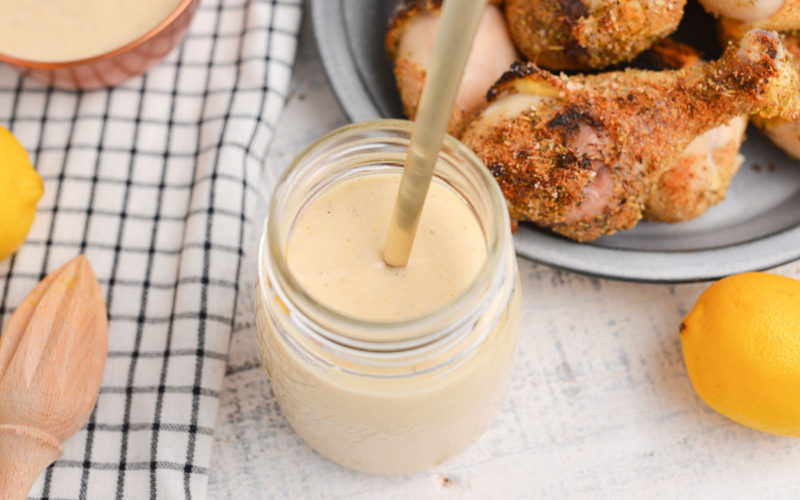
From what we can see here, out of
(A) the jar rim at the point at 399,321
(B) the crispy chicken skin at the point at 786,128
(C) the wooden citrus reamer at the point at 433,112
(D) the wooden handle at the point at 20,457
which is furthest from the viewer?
(B) the crispy chicken skin at the point at 786,128

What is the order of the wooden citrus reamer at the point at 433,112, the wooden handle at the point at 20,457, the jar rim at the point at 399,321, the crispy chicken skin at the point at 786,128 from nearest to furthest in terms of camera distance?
the wooden citrus reamer at the point at 433,112, the jar rim at the point at 399,321, the wooden handle at the point at 20,457, the crispy chicken skin at the point at 786,128

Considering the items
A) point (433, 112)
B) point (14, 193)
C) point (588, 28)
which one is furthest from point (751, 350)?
point (14, 193)

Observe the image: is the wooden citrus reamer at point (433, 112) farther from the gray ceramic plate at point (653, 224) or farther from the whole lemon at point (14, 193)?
the whole lemon at point (14, 193)

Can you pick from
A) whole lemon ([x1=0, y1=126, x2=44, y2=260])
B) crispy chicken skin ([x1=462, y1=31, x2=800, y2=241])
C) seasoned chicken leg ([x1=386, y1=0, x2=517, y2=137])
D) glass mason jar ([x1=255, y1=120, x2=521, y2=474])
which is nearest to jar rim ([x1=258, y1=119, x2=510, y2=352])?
glass mason jar ([x1=255, y1=120, x2=521, y2=474])

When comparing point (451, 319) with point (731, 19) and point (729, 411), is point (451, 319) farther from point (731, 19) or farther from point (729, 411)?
point (731, 19)

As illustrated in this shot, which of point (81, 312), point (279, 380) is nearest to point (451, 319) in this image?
point (279, 380)

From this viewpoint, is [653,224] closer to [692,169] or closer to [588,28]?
[692,169]

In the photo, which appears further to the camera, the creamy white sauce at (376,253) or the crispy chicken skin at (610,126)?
the crispy chicken skin at (610,126)

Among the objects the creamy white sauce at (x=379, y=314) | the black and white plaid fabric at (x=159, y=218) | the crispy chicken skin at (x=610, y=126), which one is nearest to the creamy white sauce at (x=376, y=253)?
the creamy white sauce at (x=379, y=314)
